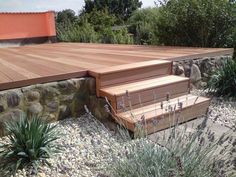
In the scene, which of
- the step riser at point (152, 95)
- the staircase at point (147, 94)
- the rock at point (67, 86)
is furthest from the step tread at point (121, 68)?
the step riser at point (152, 95)

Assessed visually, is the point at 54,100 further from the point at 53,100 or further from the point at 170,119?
the point at 170,119

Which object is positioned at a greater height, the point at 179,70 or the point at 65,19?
the point at 65,19

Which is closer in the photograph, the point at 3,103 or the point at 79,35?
the point at 3,103

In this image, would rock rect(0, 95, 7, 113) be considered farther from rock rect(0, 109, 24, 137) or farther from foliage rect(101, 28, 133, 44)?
foliage rect(101, 28, 133, 44)

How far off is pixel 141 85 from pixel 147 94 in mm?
141

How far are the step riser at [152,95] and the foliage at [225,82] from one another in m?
0.66

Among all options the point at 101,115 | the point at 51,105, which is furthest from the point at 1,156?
the point at 101,115

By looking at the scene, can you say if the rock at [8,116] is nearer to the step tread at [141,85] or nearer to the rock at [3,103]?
the rock at [3,103]

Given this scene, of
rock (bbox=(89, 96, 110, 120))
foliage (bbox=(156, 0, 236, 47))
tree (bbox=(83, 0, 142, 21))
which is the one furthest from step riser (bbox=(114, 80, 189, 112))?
tree (bbox=(83, 0, 142, 21))

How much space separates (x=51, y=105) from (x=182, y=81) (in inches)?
56.6

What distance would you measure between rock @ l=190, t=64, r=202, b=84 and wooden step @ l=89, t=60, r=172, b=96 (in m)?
0.59

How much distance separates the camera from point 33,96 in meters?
2.77

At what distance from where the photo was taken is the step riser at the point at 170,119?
249 centimetres

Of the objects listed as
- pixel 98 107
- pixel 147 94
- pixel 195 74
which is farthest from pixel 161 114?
pixel 195 74
